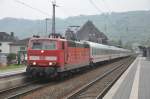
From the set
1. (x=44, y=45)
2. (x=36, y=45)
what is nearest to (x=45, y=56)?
(x=44, y=45)

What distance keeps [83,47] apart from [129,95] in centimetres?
1620

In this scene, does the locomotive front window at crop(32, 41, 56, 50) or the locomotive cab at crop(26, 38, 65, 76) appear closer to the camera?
the locomotive cab at crop(26, 38, 65, 76)

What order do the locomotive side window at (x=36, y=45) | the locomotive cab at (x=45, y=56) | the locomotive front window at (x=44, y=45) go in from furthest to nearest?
the locomotive side window at (x=36, y=45)
the locomotive front window at (x=44, y=45)
the locomotive cab at (x=45, y=56)

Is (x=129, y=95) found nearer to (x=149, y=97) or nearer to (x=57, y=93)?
(x=149, y=97)

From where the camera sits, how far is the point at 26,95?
18516 mm

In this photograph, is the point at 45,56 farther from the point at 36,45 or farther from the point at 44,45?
the point at 36,45

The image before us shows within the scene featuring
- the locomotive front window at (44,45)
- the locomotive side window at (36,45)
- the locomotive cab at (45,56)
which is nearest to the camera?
the locomotive cab at (45,56)

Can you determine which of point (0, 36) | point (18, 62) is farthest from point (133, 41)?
point (18, 62)

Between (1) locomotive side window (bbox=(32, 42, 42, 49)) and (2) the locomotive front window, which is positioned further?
(1) locomotive side window (bbox=(32, 42, 42, 49))

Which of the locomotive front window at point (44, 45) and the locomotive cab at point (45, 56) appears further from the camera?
the locomotive front window at point (44, 45)

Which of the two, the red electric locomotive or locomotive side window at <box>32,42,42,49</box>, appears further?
locomotive side window at <box>32,42,42,49</box>

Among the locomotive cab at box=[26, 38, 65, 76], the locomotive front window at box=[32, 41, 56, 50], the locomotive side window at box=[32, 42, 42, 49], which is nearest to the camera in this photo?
the locomotive cab at box=[26, 38, 65, 76]

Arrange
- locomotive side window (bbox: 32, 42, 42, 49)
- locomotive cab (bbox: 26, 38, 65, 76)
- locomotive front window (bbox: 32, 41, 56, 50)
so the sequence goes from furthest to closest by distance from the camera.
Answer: locomotive side window (bbox: 32, 42, 42, 49)
locomotive front window (bbox: 32, 41, 56, 50)
locomotive cab (bbox: 26, 38, 65, 76)

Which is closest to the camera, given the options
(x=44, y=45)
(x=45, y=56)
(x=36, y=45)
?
(x=45, y=56)
